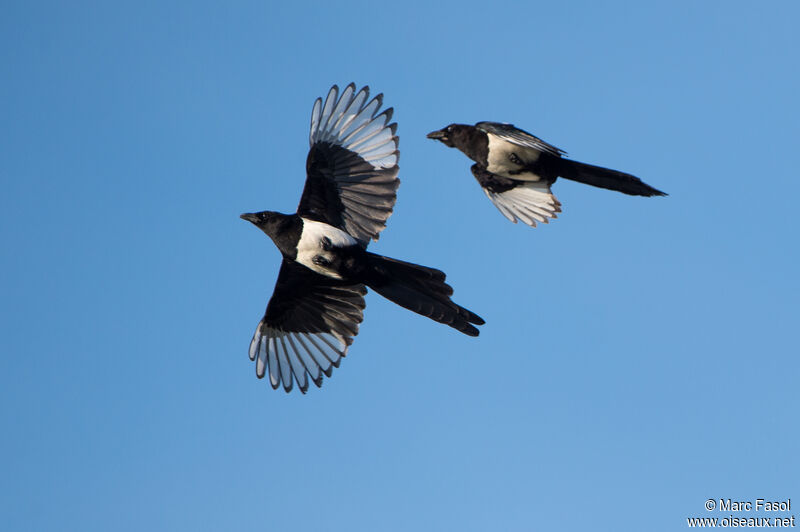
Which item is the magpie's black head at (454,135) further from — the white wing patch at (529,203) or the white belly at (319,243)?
the white belly at (319,243)

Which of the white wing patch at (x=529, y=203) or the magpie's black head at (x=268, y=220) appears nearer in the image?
the magpie's black head at (x=268, y=220)

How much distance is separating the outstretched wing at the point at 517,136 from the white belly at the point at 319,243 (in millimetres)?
1407

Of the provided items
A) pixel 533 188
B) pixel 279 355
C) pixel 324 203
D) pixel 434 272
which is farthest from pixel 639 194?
pixel 279 355

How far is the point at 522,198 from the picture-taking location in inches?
327

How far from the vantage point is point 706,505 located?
6008 millimetres

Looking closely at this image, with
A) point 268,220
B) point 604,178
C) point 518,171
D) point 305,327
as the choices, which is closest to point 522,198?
point 518,171

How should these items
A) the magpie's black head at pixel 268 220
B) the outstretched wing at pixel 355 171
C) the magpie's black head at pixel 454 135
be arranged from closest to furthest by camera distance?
the magpie's black head at pixel 268 220
the outstretched wing at pixel 355 171
the magpie's black head at pixel 454 135

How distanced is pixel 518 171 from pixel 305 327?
82.3 inches

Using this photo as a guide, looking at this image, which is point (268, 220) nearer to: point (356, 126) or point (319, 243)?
point (319, 243)

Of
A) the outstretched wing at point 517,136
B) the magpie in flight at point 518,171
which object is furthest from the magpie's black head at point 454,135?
the outstretched wing at point 517,136

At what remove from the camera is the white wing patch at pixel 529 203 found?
820cm

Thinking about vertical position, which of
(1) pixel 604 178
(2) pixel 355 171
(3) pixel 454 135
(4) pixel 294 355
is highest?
(3) pixel 454 135

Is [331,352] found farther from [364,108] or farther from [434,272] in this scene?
[364,108]

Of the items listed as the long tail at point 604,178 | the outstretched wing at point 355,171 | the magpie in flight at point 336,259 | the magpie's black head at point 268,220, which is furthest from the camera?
the long tail at point 604,178
